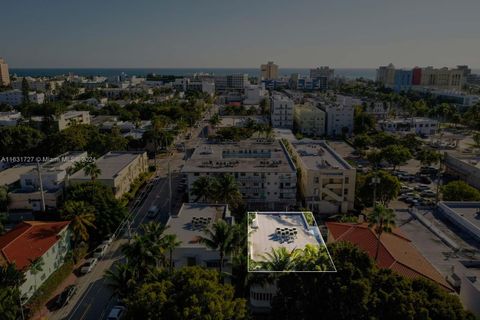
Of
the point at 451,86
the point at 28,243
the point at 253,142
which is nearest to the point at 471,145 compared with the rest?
the point at 253,142

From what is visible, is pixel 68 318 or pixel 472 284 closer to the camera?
pixel 472 284

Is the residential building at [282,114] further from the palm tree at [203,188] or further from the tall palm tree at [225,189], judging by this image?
the tall palm tree at [225,189]

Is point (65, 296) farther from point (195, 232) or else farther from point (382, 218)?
point (382, 218)

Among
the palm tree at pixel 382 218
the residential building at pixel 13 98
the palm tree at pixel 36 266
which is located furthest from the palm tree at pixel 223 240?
the residential building at pixel 13 98

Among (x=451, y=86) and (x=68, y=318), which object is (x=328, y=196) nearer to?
(x=68, y=318)

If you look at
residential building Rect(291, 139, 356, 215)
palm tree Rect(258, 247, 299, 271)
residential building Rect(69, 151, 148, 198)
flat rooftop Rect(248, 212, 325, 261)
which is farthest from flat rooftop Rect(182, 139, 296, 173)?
palm tree Rect(258, 247, 299, 271)

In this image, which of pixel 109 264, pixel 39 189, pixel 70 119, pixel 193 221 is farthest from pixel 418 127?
pixel 39 189
